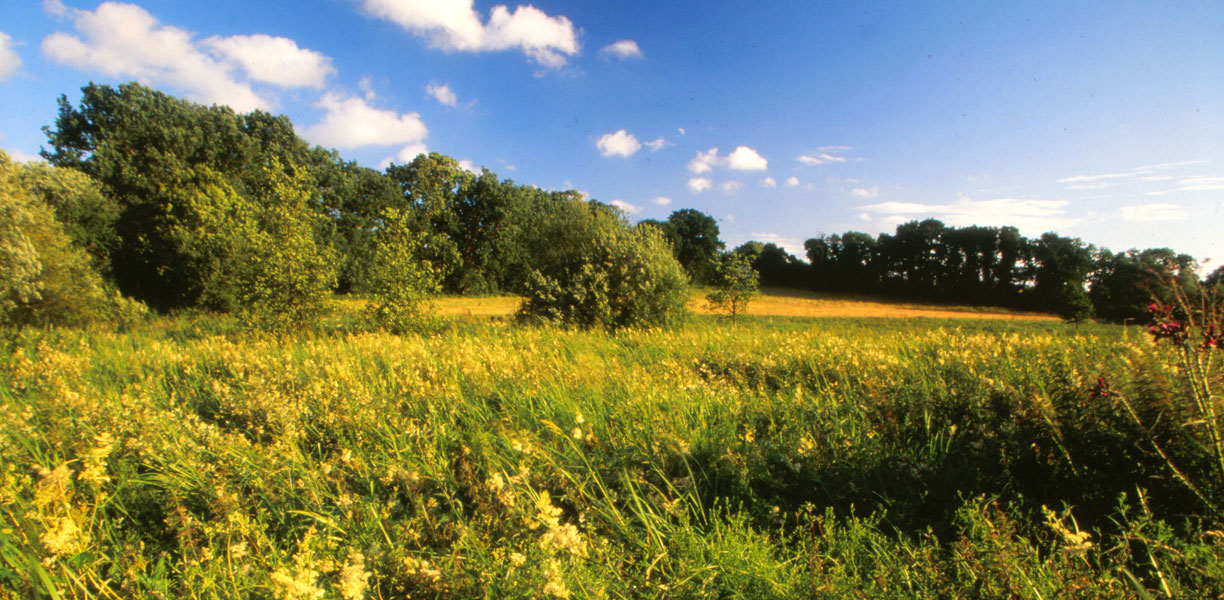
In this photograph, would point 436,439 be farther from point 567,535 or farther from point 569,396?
point 567,535

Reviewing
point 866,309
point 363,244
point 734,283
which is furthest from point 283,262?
point 866,309

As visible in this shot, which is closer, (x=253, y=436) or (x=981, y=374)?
(x=253, y=436)

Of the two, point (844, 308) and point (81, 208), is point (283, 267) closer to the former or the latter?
point (81, 208)

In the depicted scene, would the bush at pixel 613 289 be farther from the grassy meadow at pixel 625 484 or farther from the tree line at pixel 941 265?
the tree line at pixel 941 265

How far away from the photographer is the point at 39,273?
51.0ft

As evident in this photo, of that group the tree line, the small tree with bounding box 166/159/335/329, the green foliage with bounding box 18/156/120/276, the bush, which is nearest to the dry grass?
the tree line

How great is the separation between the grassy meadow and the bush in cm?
1078

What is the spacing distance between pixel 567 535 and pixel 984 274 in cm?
5911

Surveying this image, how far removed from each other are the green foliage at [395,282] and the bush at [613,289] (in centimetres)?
376

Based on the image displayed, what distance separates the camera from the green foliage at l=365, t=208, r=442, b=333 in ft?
42.5

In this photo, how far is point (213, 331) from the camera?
15211 millimetres

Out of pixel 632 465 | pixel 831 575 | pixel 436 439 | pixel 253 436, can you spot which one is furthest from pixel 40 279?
pixel 831 575

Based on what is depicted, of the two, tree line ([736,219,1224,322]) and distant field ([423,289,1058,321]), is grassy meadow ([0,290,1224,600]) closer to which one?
distant field ([423,289,1058,321])

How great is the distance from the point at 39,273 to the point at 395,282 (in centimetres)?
1210
